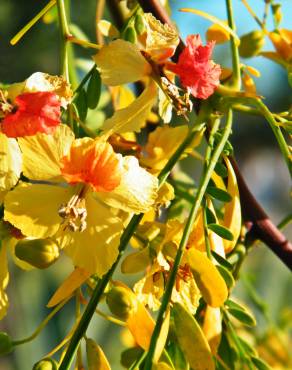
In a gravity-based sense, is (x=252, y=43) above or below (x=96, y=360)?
above

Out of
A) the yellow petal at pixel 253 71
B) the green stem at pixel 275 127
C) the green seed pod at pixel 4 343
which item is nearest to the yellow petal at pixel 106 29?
the yellow petal at pixel 253 71

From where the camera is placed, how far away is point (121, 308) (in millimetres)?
710

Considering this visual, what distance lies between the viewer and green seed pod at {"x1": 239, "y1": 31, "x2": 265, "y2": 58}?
1.05m

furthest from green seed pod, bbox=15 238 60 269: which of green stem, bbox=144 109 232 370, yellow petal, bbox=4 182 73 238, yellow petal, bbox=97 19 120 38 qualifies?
yellow petal, bbox=97 19 120 38

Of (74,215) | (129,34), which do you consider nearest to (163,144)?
(129,34)

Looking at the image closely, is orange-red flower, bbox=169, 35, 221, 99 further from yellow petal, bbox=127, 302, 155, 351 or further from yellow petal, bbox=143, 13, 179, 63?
yellow petal, bbox=127, 302, 155, 351

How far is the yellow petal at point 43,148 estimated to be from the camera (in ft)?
2.26

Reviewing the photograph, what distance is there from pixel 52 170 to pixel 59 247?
7 centimetres

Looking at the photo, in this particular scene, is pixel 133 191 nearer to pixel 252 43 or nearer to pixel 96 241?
pixel 96 241

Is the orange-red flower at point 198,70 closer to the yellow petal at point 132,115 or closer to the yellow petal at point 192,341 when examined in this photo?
the yellow petal at point 132,115

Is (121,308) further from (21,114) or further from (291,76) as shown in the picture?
(291,76)

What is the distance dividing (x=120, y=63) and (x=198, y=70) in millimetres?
74

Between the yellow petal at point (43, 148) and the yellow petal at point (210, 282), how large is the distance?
15cm

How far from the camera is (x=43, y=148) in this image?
69 cm
